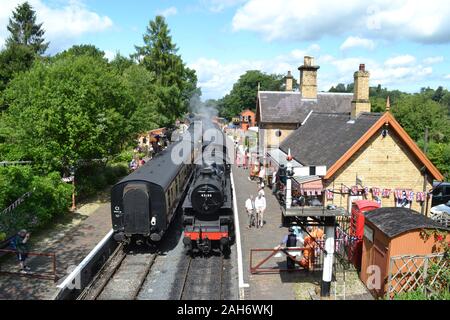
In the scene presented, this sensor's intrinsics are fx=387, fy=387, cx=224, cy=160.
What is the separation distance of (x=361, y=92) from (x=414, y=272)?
1214 cm

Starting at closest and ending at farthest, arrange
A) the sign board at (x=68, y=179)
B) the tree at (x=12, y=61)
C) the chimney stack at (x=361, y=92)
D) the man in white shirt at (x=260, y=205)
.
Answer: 1. the man in white shirt at (x=260, y=205)
2. the sign board at (x=68, y=179)
3. the chimney stack at (x=361, y=92)
4. the tree at (x=12, y=61)

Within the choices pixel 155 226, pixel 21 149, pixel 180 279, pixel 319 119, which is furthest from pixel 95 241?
pixel 319 119

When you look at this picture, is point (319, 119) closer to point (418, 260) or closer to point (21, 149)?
point (418, 260)

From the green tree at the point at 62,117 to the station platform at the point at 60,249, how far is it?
3018 mm

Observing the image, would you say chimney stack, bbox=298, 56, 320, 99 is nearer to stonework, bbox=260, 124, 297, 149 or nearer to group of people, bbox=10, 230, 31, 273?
stonework, bbox=260, 124, 297, 149

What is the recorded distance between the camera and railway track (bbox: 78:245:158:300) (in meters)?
10.9

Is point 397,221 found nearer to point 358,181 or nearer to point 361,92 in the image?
point 358,181

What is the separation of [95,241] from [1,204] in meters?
3.61

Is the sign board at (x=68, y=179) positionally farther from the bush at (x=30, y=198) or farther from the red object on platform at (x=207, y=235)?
the red object on platform at (x=207, y=235)

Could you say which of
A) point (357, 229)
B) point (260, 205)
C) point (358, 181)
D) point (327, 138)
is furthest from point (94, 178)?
point (357, 229)

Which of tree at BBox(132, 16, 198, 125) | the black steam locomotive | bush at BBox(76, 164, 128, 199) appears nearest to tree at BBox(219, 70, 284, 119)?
tree at BBox(132, 16, 198, 125)

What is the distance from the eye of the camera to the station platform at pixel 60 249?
10820 millimetres

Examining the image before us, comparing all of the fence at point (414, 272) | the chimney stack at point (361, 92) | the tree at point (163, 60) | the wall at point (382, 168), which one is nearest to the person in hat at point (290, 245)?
the fence at point (414, 272)

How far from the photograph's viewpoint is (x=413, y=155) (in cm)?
1605
